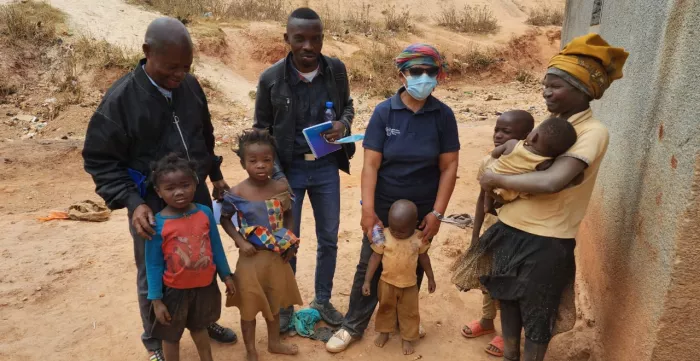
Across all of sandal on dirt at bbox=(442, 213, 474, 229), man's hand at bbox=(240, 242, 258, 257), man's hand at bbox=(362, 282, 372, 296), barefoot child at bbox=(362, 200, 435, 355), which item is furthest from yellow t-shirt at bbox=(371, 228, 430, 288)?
sandal on dirt at bbox=(442, 213, 474, 229)

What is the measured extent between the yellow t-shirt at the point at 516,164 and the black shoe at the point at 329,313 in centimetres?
158

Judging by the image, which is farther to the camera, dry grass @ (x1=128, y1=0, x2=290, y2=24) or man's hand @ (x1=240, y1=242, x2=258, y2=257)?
dry grass @ (x1=128, y1=0, x2=290, y2=24)

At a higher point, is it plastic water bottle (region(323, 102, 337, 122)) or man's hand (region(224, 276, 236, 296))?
plastic water bottle (region(323, 102, 337, 122))

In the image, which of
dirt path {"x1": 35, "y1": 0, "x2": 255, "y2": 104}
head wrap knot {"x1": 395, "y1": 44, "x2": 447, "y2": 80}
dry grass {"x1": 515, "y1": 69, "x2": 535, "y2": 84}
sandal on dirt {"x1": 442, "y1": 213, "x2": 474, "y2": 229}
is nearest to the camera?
head wrap knot {"x1": 395, "y1": 44, "x2": 447, "y2": 80}

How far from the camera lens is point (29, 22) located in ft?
35.3

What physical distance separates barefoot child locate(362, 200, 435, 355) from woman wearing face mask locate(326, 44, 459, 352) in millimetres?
109

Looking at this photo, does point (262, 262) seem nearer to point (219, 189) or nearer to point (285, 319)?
point (219, 189)

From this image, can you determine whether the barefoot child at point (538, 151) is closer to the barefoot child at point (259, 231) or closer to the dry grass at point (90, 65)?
the barefoot child at point (259, 231)

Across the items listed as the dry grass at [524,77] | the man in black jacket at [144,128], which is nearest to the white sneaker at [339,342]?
the man in black jacket at [144,128]

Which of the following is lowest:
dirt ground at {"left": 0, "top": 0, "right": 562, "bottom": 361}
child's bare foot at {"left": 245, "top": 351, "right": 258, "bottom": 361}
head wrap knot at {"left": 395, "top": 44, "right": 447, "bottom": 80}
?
dirt ground at {"left": 0, "top": 0, "right": 562, "bottom": 361}

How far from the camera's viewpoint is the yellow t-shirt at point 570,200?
6.79ft

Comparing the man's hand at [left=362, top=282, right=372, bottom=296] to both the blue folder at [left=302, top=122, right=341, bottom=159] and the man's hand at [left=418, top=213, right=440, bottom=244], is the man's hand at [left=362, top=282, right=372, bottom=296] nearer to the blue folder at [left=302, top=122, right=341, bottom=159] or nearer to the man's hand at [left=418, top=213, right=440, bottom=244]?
the man's hand at [left=418, top=213, right=440, bottom=244]

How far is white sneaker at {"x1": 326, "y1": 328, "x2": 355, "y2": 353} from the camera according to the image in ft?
10.0

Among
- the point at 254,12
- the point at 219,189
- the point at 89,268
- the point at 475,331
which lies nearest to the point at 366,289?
the point at 475,331
